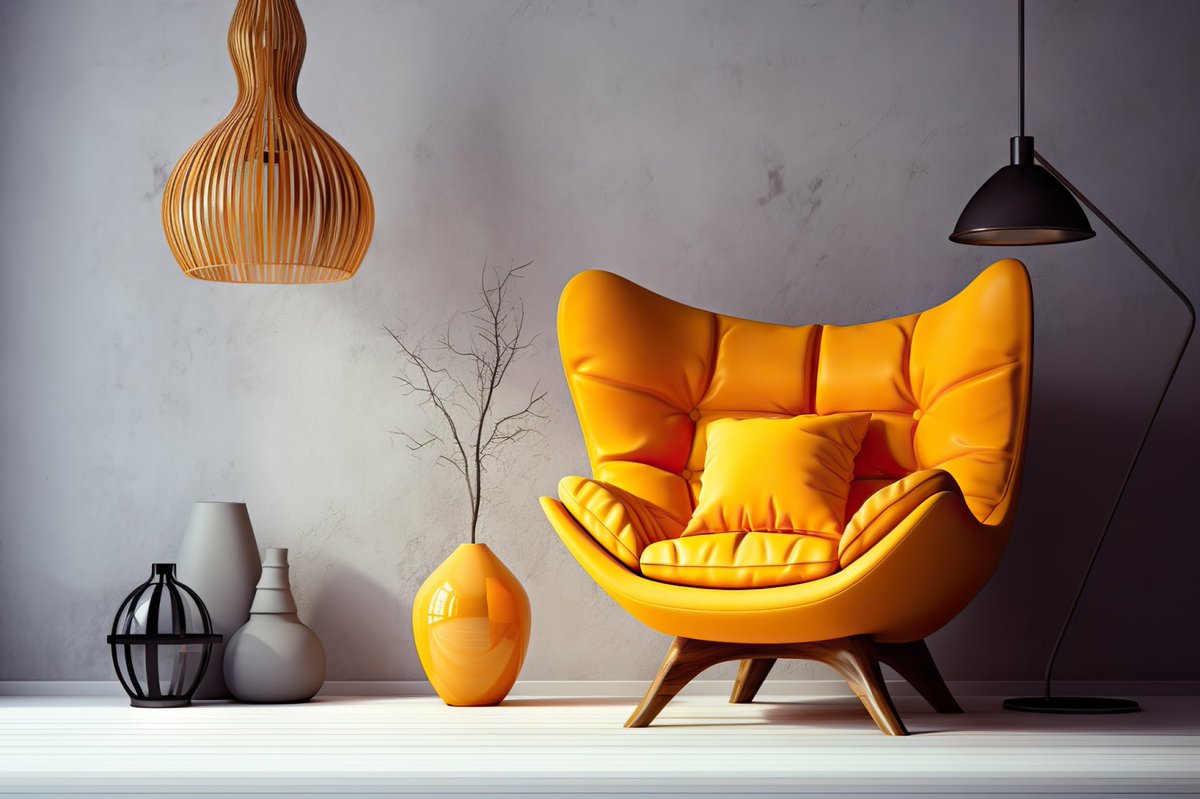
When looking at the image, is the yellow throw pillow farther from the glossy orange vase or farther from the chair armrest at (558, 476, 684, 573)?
the glossy orange vase

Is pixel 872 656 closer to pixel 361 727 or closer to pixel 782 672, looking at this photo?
pixel 782 672

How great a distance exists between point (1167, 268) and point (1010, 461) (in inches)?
49.9

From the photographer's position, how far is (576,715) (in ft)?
9.61

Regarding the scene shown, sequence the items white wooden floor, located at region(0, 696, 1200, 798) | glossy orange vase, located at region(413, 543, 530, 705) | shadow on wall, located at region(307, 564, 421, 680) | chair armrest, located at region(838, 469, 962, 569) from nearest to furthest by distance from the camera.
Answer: white wooden floor, located at region(0, 696, 1200, 798) < chair armrest, located at region(838, 469, 962, 569) < glossy orange vase, located at region(413, 543, 530, 705) < shadow on wall, located at region(307, 564, 421, 680)

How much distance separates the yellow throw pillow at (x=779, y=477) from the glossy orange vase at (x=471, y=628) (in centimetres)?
58

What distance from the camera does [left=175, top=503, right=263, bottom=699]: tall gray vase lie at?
3.23 m

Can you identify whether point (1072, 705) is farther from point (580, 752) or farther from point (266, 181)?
point (266, 181)

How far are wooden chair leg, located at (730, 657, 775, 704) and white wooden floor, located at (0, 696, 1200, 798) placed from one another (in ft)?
0.44

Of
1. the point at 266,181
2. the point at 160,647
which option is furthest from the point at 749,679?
the point at 266,181

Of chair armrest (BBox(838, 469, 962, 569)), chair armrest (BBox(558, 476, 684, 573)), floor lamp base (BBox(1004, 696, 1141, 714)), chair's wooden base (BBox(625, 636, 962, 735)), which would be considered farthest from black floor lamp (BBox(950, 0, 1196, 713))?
chair armrest (BBox(558, 476, 684, 573))

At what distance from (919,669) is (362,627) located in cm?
167

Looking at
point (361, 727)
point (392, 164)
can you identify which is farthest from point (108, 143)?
point (361, 727)

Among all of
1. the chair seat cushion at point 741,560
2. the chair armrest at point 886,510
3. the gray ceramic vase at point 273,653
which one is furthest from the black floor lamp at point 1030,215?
the gray ceramic vase at point 273,653

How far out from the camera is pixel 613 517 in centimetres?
265
